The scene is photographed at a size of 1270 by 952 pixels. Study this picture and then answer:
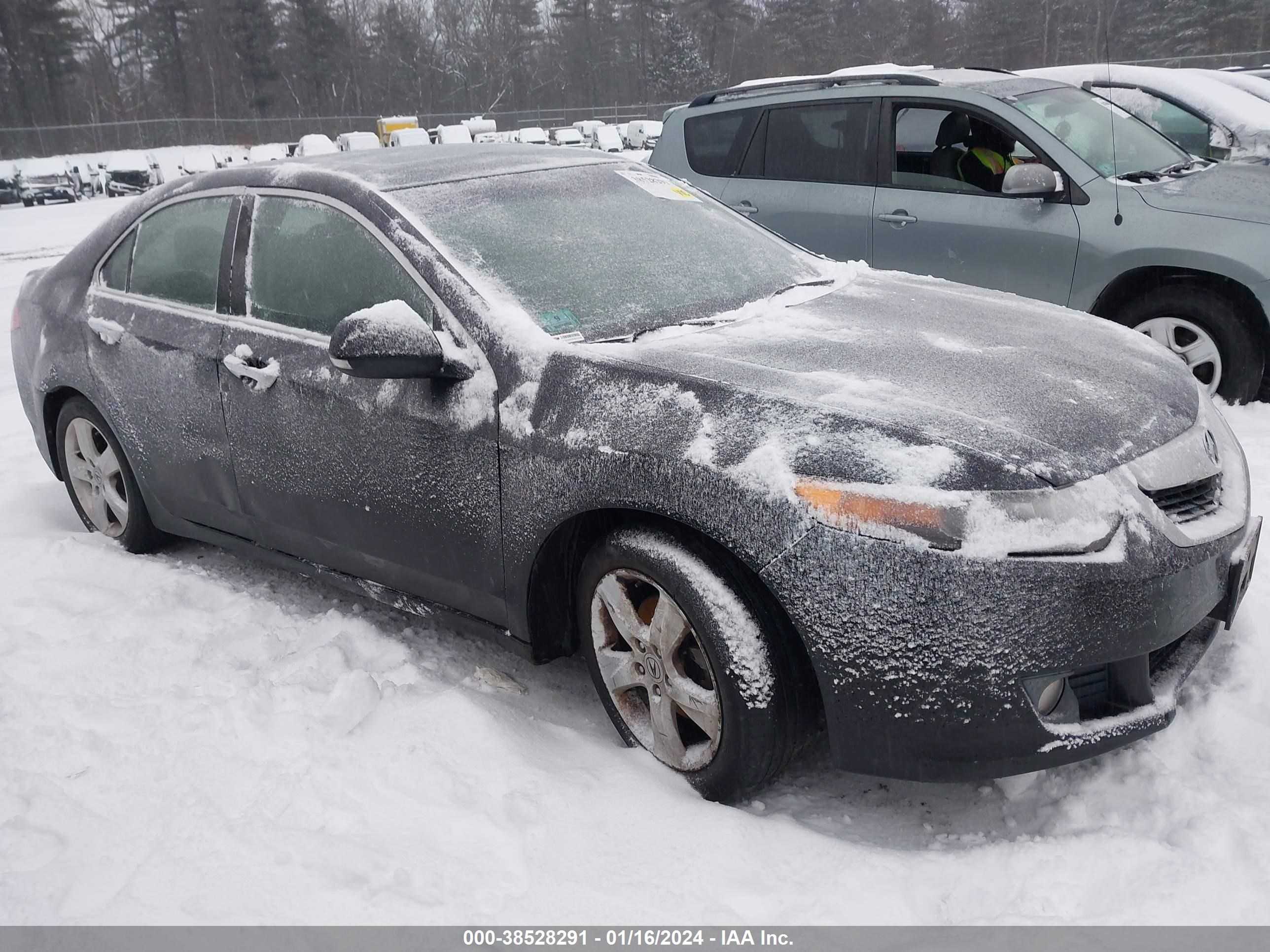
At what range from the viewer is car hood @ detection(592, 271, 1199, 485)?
2291mm

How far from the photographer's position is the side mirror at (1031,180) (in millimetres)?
5461

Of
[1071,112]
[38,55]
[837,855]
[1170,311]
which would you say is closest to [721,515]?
[837,855]

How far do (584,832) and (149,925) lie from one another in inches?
37.2

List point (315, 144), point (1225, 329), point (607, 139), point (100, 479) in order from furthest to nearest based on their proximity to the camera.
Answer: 1. point (607, 139)
2. point (315, 144)
3. point (1225, 329)
4. point (100, 479)

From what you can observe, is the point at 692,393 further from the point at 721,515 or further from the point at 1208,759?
the point at 1208,759

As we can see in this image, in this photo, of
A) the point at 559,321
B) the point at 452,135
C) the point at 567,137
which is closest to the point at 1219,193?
the point at 559,321

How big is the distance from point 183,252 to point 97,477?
113 cm

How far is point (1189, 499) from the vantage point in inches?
97.0

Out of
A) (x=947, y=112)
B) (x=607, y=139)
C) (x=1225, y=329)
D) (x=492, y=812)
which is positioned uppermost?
(x=947, y=112)

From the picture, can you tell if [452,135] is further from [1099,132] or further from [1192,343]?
[1192,343]

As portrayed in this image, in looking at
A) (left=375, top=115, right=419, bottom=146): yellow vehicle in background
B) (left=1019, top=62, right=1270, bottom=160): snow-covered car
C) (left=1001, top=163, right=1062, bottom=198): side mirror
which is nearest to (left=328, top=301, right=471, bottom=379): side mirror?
(left=1001, top=163, right=1062, bottom=198): side mirror

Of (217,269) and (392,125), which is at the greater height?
(392,125)

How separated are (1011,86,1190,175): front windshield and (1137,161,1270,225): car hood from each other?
0.83 ft

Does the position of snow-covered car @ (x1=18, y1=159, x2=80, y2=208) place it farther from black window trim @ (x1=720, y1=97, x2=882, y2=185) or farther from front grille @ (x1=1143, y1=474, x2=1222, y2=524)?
front grille @ (x1=1143, y1=474, x2=1222, y2=524)
